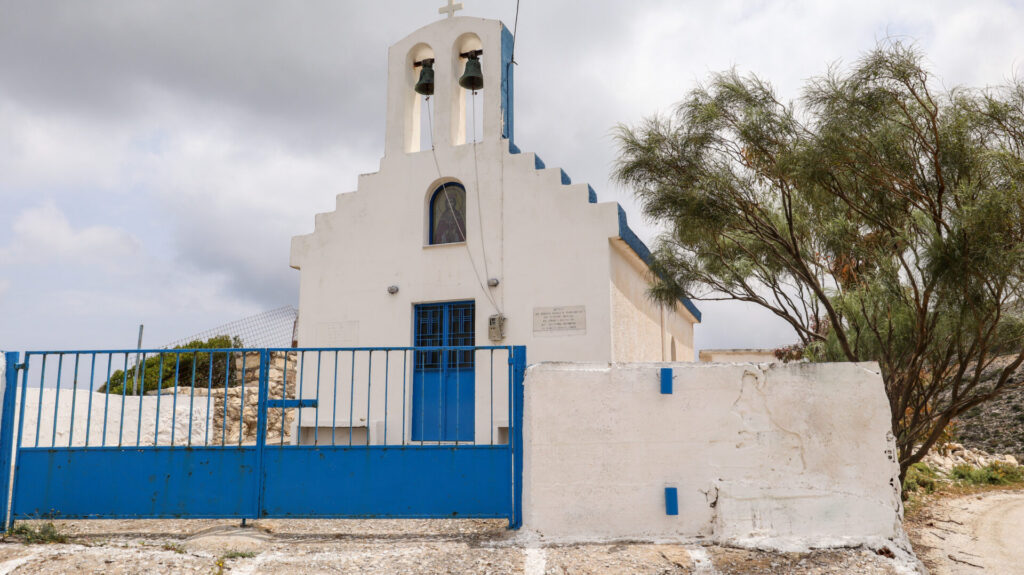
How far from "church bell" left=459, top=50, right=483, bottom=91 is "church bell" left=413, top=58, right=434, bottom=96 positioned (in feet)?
1.77

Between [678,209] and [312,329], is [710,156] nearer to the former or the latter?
[678,209]

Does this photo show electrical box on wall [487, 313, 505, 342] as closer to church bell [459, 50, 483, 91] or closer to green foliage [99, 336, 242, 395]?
church bell [459, 50, 483, 91]

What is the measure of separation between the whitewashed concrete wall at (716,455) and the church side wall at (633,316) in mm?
4867

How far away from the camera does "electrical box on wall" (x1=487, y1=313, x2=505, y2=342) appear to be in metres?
11.1

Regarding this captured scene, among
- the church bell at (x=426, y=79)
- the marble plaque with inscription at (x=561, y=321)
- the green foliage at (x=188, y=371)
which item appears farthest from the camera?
the green foliage at (x=188, y=371)

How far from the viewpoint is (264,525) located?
6484 mm

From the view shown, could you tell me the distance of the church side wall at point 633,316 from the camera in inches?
437

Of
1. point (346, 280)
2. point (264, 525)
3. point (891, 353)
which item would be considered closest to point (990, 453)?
point (891, 353)

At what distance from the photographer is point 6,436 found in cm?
637

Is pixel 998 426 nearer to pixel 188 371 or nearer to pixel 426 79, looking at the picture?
pixel 426 79

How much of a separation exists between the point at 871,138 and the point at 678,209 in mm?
2111

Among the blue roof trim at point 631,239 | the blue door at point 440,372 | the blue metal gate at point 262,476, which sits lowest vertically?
the blue metal gate at point 262,476

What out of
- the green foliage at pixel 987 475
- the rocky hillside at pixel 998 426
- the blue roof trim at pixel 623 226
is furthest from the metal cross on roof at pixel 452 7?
the rocky hillside at pixel 998 426

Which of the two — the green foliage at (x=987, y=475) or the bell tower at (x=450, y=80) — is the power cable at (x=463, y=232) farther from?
the green foliage at (x=987, y=475)
